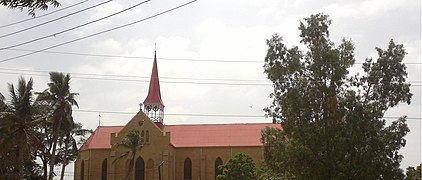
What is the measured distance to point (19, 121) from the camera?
111ft

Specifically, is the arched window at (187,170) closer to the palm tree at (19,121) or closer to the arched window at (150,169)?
the arched window at (150,169)

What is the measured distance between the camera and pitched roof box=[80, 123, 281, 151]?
6712 cm

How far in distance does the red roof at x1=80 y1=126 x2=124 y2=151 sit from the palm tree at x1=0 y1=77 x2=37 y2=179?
104 feet

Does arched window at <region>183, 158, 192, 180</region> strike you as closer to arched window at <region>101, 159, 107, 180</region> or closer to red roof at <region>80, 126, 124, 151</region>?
arched window at <region>101, 159, 107, 180</region>

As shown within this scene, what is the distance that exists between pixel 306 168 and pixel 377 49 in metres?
8.73

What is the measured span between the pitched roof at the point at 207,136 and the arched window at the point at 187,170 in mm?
2099

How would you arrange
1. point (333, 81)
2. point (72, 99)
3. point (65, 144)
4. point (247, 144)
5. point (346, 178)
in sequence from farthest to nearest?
1. point (247, 144)
2. point (65, 144)
3. point (72, 99)
4. point (333, 81)
5. point (346, 178)

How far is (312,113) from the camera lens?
108ft

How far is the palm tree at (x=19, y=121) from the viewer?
3328 cm

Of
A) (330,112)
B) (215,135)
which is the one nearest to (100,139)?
(215,135)

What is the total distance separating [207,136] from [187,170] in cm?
515

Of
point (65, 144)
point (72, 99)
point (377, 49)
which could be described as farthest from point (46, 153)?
point (377, 49)

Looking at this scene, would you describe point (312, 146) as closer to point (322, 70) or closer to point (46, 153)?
point (322, 70)

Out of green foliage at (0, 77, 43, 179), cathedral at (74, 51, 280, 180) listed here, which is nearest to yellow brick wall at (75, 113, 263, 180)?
cathedral at (74, 51, 280, 180)
